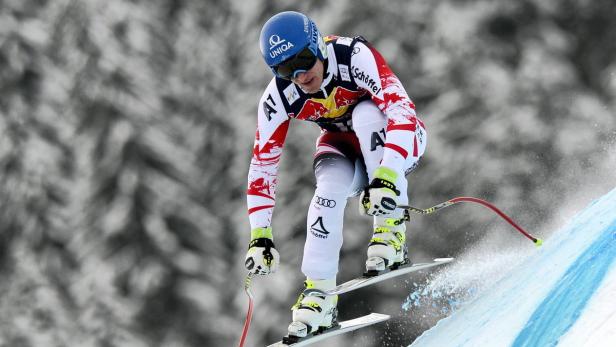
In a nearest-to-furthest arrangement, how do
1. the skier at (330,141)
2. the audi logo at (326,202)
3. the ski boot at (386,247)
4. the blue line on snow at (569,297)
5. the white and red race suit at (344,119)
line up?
the blue line on snow at (569,297) → the skier at (330,141) → the white and red race suit at (344,119) → the audi logo at (326,202) → the ski boot at (386,247)

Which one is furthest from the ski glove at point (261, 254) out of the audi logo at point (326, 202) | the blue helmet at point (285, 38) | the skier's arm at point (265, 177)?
the blue helmet at point (285, 38)

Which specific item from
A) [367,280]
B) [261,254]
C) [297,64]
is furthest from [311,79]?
[367,280]

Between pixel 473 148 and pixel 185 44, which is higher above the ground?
pixel 185 44

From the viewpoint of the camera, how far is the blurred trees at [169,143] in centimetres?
819

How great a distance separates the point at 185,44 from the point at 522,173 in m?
4.65

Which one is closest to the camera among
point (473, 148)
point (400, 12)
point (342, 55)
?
point (342, 55)

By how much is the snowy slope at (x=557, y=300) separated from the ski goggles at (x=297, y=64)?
147 cm

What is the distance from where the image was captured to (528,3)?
8.05 metres

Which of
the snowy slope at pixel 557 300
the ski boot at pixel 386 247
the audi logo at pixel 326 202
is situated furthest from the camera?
the ski boot at pixel 386 247

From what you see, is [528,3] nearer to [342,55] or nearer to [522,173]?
[522,173]

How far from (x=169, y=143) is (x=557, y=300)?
7099 millimetres

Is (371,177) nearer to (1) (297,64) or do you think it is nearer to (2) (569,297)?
(1) (297,64)

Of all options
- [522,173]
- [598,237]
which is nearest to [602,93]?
[522,173]

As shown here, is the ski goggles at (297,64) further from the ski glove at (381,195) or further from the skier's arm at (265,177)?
the ski glove at (381,195)
